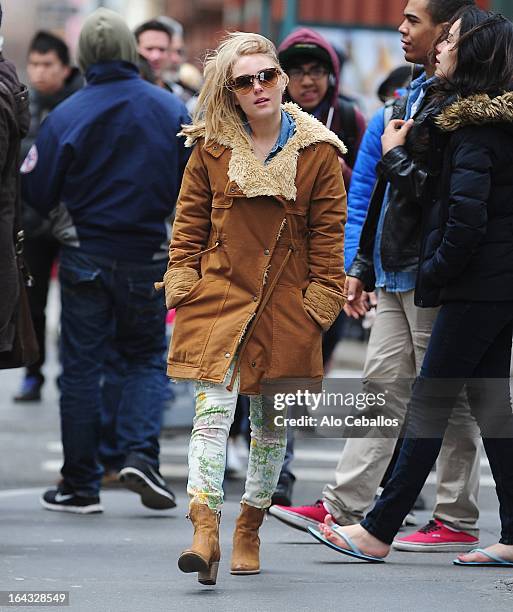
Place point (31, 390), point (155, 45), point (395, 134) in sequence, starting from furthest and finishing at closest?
point (31, 390)
point (155, 45)
point (395, 134)

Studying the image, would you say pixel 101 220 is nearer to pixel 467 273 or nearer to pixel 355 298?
pixel 355 298

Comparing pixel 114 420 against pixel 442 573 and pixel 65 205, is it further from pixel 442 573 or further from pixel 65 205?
pixel 442 573

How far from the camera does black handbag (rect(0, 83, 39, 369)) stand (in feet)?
20.2

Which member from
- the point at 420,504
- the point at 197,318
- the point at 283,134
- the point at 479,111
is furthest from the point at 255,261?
the point at 420,504

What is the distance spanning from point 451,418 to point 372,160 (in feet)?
3.65

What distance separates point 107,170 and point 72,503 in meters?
1.52

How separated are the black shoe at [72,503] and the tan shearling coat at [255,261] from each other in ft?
6.35

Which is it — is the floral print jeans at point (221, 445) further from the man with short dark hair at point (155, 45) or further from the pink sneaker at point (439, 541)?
the man with short dark hair at point (155, 45)

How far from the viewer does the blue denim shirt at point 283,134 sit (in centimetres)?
532

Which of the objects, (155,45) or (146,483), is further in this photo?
(155,45)

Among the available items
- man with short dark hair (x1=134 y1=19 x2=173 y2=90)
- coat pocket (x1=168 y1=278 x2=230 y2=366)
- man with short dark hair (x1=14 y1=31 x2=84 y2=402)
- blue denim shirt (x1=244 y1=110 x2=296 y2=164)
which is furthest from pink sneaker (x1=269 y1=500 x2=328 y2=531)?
man with short dark hair (x1=14 y1=31 x2=84 y2=402)

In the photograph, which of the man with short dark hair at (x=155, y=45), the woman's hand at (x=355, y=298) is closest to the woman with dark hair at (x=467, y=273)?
the woman's hand at (x=355, y=298)

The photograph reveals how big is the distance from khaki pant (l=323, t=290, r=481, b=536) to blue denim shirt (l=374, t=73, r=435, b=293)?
4 centimetres

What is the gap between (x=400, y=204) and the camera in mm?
5906
